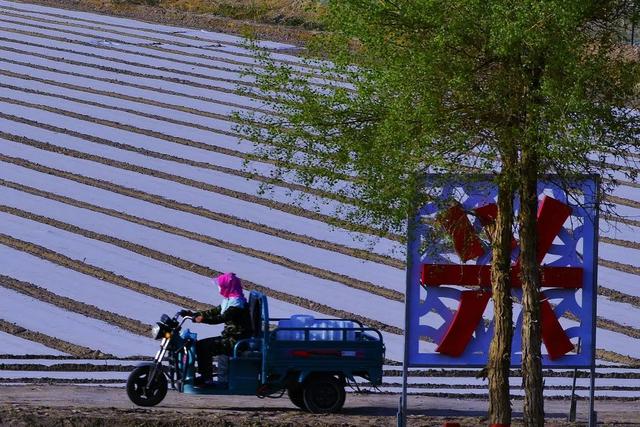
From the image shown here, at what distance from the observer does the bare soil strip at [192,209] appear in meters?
18.2

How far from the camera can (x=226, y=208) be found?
776 inches

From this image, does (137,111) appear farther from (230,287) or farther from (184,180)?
(230,287)

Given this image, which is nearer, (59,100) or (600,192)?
(600,192)

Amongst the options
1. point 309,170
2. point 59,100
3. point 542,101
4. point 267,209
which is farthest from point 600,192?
point 59,100

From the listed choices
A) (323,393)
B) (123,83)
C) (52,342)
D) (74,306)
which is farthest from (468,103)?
(123,83)

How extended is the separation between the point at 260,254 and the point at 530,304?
876 centimetres

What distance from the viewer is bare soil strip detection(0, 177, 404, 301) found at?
16.8m

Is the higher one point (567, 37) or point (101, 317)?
point (567, 37)

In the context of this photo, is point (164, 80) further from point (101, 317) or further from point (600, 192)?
point (600, 192)

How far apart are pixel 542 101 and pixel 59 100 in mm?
17964

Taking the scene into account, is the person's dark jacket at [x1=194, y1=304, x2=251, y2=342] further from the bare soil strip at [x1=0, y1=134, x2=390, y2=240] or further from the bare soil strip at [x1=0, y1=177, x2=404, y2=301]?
the bare soil strip at [x1=0, y1=134, x2=390, y2=240]

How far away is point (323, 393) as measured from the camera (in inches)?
464

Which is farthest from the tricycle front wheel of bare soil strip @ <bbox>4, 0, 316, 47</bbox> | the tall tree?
bare soil strip @ <bbox>4, 0, 316, 47</bbox>

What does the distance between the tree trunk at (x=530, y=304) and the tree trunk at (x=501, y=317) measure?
419 millimetres
